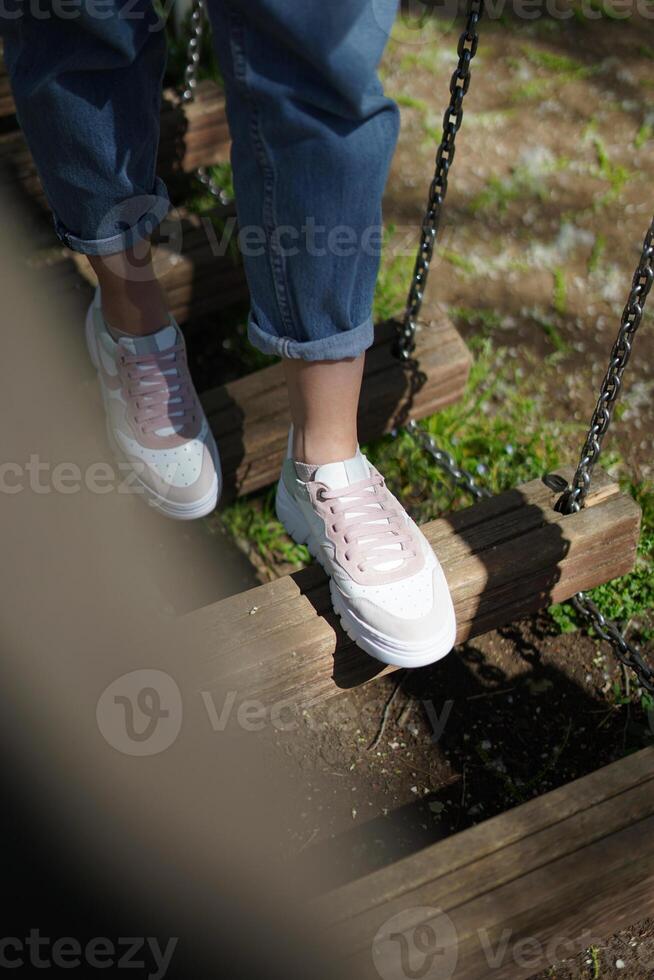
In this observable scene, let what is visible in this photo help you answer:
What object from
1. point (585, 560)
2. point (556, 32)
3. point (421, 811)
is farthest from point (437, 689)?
point (556, 32)

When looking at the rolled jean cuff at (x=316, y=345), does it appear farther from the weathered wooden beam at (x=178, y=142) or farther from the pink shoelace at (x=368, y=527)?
the weathered wooden beam at (x=178, y=142)

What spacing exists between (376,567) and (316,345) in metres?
0.35

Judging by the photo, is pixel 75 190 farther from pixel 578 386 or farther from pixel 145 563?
pixel 578 386

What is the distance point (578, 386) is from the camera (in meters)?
2.40

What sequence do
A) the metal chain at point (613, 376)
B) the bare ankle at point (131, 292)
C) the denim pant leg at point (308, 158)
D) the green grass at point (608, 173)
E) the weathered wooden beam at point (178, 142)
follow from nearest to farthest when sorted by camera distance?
the denim pant leg at point (308, 158) < the metal chain at point (613, 376) < the bare ankle at point (131, 292) < the weathered wooden beam at point (178, 142) < the green grass at point (608, 173)

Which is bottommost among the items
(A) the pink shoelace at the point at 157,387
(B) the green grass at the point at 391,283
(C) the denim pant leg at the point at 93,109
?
(B) the green grass at the point at 391,283

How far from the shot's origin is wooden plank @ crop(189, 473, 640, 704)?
5.03 feet

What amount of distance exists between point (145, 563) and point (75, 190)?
79cm

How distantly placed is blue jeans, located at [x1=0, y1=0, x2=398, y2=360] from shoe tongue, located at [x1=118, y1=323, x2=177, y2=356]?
212 millimetres

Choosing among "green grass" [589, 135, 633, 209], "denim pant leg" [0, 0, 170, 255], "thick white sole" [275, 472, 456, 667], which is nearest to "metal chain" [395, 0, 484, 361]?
"denim pant leg" [0, 0, 170, 255]

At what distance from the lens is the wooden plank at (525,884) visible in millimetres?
1332

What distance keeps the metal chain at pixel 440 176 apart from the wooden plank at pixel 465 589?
439mm

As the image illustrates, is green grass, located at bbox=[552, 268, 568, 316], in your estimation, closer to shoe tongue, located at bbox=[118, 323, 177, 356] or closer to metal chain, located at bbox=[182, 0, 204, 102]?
metal chain, located at bbox=[182, 0, 204, 102]

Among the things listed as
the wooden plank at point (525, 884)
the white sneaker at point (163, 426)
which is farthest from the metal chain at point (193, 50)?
the wooden plank at point (525, 884)
